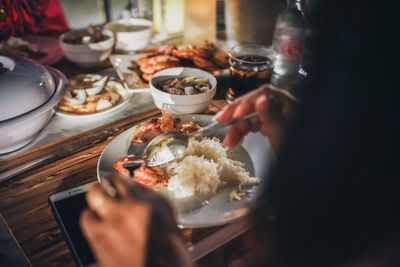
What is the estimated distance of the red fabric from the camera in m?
2.43

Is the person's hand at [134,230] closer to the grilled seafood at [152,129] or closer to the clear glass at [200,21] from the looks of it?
the grilled seafood at [152,129]

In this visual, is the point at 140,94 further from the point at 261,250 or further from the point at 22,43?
the point at 261,250

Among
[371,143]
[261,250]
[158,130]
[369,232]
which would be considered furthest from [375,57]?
[158,130]

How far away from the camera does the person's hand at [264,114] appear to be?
2.55 ft

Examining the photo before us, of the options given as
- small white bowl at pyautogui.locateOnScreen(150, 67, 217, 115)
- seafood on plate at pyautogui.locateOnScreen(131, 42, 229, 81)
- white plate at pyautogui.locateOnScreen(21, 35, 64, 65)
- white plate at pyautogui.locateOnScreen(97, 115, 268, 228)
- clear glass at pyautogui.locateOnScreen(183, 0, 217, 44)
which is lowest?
white plate at pyautogui.locateOnScreen(97, 115, 268, 228)

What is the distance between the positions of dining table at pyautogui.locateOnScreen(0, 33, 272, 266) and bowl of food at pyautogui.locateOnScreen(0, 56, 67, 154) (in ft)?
0.28

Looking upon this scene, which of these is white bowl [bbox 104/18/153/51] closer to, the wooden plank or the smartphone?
the wooden plank

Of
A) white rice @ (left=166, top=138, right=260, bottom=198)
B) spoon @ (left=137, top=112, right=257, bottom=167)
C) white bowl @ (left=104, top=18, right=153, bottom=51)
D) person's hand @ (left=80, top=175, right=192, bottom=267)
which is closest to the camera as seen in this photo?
person's hand @ (left=80, top=175, right=192, bottom=267)

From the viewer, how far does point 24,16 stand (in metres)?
2.54

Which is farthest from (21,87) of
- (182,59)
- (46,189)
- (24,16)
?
(24,16)

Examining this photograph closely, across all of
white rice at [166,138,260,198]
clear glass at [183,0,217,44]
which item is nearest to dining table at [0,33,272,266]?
white rice at [166,138,260,198]

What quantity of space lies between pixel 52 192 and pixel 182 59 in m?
1.27

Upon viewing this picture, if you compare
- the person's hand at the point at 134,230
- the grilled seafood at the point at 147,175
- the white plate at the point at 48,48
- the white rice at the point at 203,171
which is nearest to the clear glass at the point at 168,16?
the white plate at the point at 48,48

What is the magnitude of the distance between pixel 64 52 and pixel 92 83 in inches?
16.5
